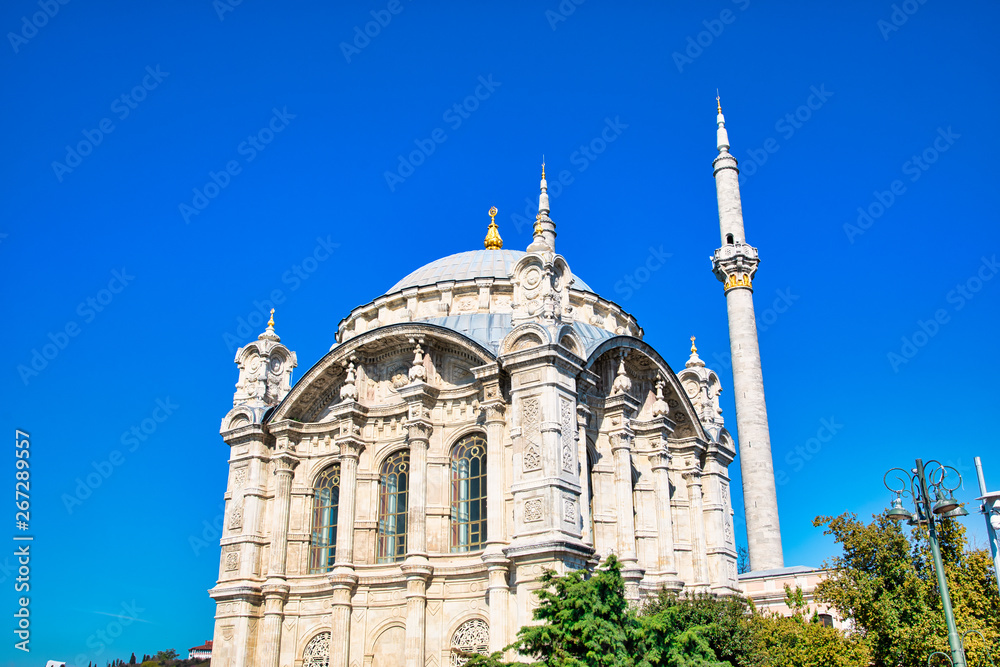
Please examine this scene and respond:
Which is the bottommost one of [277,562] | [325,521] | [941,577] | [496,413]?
[941,577]

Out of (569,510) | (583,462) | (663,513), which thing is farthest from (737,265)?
(569,510)

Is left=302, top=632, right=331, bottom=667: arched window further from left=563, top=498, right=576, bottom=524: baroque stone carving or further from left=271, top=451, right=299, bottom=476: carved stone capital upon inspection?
left=563, top=498, right=576, bottom=524: baroque stone carving

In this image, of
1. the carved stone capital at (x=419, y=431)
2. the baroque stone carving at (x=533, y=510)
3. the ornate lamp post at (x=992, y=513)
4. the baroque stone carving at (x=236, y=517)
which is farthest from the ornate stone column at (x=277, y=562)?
the ornate lamp post at (x=992, y=513)

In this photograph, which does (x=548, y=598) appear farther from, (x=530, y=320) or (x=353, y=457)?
(x=353, y=457)

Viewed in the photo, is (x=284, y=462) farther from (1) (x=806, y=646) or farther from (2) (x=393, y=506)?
(1) (x=806, y=646)

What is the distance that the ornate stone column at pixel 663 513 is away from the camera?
26.4 m

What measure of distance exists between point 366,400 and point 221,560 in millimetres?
6523

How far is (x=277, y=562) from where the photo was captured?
2558 cm

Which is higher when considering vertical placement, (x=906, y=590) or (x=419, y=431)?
(x=419, y=431)

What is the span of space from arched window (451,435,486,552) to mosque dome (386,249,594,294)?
6566 mm

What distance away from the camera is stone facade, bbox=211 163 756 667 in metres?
22.0

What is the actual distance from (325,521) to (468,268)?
9.83 metres

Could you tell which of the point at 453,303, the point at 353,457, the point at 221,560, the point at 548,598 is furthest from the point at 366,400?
the point at 548,598

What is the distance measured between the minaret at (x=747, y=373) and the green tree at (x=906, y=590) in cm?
2040
